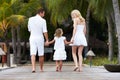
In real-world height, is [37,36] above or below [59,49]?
above

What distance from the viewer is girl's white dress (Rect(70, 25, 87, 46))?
41.6ft

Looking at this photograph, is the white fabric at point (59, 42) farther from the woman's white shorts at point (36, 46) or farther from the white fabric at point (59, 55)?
the woman's white shorts at point (36, 46)

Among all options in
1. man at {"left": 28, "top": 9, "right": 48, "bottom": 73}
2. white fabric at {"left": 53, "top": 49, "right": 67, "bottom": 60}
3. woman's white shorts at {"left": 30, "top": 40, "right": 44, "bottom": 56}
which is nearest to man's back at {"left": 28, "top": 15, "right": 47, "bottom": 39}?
man at {"left": 28, "top": 9, "right": 48, "bottom": 73}

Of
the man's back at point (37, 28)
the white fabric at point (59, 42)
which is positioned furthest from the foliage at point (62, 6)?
the man's back at point (37, 28)

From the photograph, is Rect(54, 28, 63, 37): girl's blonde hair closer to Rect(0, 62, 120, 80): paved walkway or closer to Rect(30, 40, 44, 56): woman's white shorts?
Rect(30, 40, 44, 56): woman's white shorts

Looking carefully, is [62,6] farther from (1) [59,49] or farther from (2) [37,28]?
(2) [37,28]

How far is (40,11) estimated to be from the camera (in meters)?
12.6

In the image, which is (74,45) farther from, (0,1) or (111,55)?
(0,1)

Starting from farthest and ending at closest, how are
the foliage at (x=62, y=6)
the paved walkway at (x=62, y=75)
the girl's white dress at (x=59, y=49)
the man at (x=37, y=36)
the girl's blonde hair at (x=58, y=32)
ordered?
the foliage at (x=62, y=6) → the girl's white dress at (x=59, y=49) → the girl's blonde hair at (x=58, y=32) → the man at (x=37, y=36) → the paved walkway at (x=62, y=75)

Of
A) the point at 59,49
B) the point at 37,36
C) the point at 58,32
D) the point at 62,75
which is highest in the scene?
the point at 58,32

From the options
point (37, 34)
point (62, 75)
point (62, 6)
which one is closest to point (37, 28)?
point (37, 34)

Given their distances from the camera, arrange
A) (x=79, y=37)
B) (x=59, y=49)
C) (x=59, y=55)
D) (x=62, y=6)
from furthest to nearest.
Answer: (x=62, y=6) → (x=59, y=49) → (x=59, y=55) → (x=79, y=37)

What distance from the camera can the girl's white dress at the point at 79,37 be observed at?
12.7 metres

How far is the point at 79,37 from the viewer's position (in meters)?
12.8
